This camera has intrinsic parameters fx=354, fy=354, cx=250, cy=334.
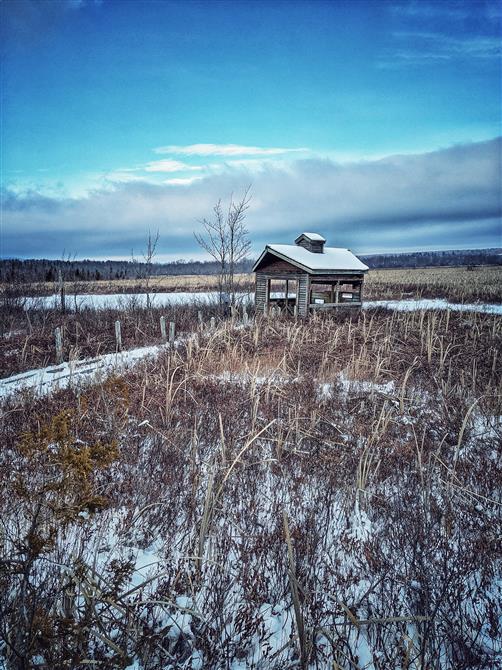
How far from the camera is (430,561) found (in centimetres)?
266

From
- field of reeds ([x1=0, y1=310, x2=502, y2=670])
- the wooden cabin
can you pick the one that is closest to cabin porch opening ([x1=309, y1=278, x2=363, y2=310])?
the wooden cabin

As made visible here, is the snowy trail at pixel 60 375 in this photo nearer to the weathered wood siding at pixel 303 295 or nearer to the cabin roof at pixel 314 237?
the weathered wood siding at pixel 303 295

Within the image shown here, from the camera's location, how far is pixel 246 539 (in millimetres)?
2920

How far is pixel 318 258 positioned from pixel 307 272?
204 centimetres

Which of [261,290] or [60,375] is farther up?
[261,290]

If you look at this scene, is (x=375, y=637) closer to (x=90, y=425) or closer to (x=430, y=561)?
(x=430, y=561)

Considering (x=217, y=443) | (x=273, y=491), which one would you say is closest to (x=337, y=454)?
(x=273, y=491)

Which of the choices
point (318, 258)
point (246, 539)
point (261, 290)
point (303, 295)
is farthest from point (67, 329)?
point (246, 539)

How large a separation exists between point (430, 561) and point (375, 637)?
764mm

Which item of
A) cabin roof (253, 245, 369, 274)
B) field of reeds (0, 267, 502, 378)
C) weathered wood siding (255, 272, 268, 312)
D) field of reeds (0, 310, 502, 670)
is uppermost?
cabin roof (253, 245, 369, 274)

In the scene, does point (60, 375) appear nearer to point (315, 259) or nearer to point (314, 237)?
point (315, 259)

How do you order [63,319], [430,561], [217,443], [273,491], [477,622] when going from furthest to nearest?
[63,319]
[217,443]
[273,491]
[430,561]
[477,622]

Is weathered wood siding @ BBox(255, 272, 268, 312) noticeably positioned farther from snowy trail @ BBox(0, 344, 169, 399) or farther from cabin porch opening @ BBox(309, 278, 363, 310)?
snowy trail @ BBox(0, 344, 169, 399)

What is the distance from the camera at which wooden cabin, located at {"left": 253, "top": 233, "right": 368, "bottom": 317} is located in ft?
58.9
